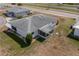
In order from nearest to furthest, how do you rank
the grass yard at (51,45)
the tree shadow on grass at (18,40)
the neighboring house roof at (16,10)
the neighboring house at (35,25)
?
1. the grass yard at (51,45)
2. the tree shadow on grass at (18,40)
3. the neighboring house at (35,25)
4. the neighboring house roof at (16,10)

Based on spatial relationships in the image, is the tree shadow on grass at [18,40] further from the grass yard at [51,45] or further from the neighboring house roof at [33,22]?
the neighboring house roof at [33,22]

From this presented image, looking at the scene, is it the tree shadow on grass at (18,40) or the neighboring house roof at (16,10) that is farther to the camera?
the neighboring house roof at (16,10)

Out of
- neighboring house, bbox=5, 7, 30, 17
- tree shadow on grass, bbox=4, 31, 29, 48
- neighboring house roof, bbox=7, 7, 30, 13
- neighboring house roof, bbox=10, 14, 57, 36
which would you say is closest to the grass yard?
tree shadow on grass, bbox=4, 31, 29, 48

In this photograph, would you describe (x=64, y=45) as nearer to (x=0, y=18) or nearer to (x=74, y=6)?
(x=74, y=6)

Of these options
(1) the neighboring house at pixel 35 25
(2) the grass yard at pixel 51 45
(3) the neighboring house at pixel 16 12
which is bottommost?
(2) the grass yard at pixel 51 45

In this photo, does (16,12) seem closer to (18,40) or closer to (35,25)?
(35,25)

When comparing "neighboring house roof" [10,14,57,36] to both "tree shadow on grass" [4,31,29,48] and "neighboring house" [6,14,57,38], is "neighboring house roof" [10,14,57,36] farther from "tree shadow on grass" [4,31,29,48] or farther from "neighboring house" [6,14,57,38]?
"tree shadow on grass" [4,31,29,48]

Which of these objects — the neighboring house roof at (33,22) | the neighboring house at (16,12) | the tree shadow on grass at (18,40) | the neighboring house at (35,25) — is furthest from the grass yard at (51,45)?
the neighboring house at (16,12)
